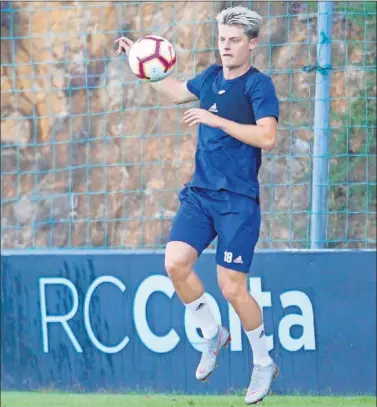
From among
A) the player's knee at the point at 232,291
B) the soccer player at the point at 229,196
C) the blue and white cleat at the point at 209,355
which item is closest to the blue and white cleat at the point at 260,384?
the soccer player at the point at 229,196

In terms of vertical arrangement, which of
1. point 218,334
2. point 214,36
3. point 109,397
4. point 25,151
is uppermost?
point 214,36

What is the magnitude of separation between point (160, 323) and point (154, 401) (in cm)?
91

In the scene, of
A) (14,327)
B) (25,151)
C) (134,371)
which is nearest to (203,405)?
(134,371)

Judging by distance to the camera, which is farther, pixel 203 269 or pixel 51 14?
pixel 51 14

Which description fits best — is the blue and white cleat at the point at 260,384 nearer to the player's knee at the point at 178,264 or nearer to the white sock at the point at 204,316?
the white sock at the point at 204,316

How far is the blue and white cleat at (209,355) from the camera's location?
7387 mm

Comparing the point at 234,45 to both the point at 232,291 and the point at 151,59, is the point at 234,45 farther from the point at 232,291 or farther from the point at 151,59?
the point at 232,291

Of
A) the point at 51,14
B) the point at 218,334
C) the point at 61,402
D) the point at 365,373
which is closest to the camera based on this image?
the point at 218,334

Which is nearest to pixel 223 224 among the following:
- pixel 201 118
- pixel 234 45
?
pixel 201 118

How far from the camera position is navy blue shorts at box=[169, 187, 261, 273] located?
24.0 ft

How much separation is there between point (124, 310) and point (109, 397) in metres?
0.74

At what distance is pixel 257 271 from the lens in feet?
29.8

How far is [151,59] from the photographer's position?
734 cm

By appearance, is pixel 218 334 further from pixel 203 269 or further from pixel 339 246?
pixel 339 246
